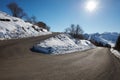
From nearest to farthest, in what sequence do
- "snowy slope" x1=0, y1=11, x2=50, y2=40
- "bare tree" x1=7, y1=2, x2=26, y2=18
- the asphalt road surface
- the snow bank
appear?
the asphalt road surface
the snow bank
"snowy slope" x1=0, y1=11, x2=50, y2=40
"bare tree" x1=7, y1=2, x2=26, y2=18

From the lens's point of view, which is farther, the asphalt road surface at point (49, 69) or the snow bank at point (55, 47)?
the snow bank at point (55, 47)

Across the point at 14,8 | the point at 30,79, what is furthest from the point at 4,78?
the point at 14,8

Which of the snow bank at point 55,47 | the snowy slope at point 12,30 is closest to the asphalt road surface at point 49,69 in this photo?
the snow bank at point 55,47

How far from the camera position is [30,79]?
646cm

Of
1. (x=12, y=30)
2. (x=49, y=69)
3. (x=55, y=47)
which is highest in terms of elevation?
(x=12, y=30)

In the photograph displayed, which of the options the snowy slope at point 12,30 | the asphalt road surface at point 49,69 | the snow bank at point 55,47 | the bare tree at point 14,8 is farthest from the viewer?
the bare tree at point 14,8

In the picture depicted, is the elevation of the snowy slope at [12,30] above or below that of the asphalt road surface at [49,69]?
above

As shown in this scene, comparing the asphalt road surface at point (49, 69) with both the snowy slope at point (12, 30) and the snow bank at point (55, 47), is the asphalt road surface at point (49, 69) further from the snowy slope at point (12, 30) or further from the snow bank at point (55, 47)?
the snowy slope at point (12, 30)

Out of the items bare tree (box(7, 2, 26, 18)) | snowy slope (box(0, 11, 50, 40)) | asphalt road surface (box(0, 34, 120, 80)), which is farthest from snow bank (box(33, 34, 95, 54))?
bare tree (box(7, 2, 26, 18))

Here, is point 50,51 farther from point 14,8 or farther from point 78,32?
point 78,32

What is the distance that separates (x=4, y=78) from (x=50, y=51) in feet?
38.2

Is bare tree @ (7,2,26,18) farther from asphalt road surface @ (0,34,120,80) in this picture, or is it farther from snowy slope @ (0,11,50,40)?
asphalt road surface @ (0,34,120,80)

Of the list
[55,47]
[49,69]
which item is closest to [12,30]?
[55,47]

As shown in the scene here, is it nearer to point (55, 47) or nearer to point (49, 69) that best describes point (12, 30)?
point (55, 47)
